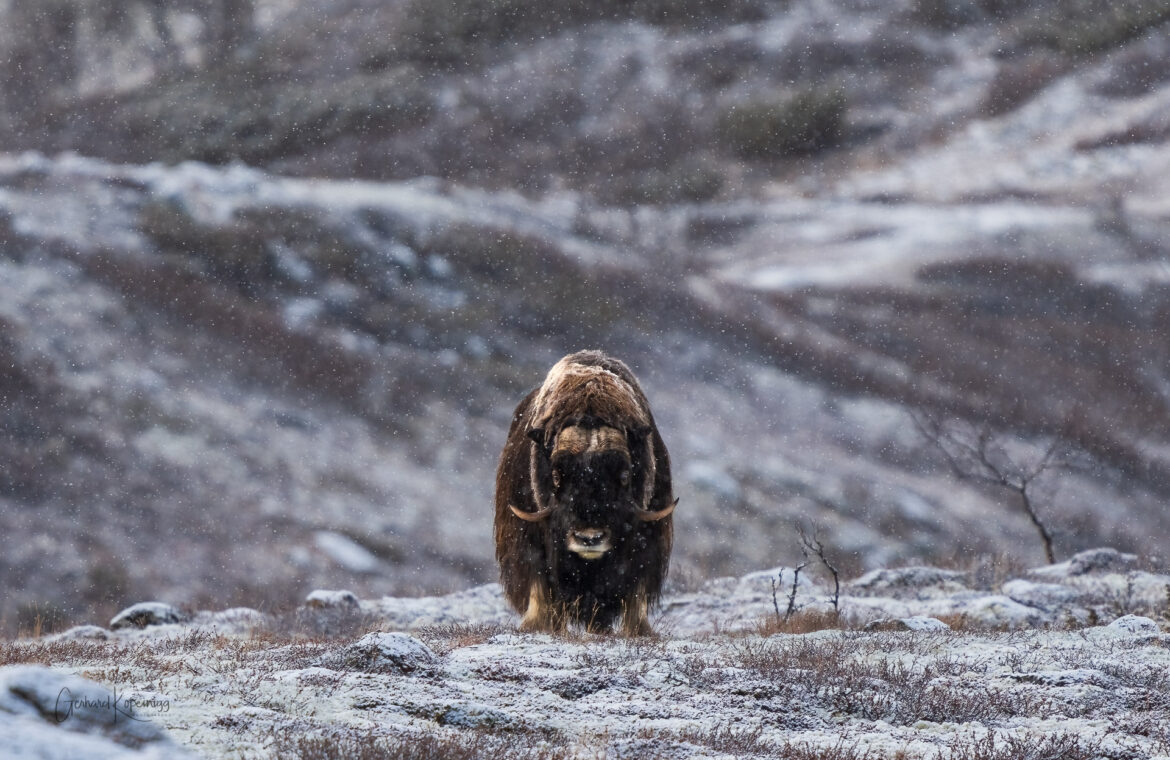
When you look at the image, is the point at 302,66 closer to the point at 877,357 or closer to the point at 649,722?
the point at 877,357

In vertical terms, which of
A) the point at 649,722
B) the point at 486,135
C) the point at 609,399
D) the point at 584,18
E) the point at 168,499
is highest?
the point at 584,18

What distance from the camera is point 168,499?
2386 centimetres

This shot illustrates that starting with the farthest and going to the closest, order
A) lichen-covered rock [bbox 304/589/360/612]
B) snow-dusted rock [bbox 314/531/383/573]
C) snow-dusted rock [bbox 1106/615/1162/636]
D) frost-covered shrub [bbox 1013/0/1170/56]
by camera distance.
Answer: frost-covered shrub [bbox 1013/0/1170/56] < snow-dusted rock [bbox 314/531/383/573] < lichen-covered rock [bbox 304/589/360/612] < snow-dusted rock [bbox 1106/615/1162/636]

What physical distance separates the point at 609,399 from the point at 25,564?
1627 cm

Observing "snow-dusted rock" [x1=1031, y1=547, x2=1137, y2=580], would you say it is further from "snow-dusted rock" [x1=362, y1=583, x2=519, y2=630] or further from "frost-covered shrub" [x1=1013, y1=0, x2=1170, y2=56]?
"frost-covered shrub" [x1=1013, y1=0, x2=1170, y2=56]

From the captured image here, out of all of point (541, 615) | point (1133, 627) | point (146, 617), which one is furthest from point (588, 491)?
point (146, 617)

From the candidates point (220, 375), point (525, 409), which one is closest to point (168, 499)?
point (220, 375)

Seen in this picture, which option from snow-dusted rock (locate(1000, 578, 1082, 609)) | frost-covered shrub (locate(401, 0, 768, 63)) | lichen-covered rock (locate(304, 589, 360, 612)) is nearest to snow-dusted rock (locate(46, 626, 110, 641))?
lichen-covered rock (locate(304, 589, 360, 612))

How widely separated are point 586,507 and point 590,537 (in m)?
0.29

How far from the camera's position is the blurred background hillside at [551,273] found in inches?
964

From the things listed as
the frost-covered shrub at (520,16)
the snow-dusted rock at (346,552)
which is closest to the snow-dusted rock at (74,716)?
the snow-dusted rock at (346,552)

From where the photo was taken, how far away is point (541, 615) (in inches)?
344

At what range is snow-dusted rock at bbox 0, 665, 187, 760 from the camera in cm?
324

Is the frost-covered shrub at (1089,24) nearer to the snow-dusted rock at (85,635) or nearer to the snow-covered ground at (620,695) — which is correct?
the snow-covered ground at (620,695)
